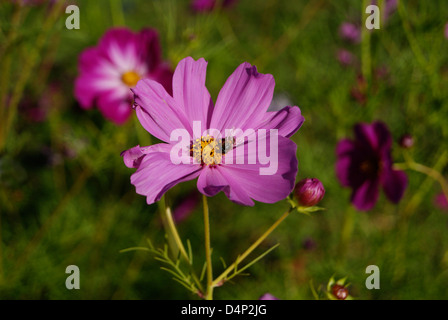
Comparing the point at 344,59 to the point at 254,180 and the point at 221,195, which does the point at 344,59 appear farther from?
the point at 254,180

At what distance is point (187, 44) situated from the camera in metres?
0.87

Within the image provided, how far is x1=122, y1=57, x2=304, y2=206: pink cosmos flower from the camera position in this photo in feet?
1.40

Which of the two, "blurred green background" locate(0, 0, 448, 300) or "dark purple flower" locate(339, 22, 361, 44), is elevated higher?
"dark purple flower" locate(339, 22, 361, 44)

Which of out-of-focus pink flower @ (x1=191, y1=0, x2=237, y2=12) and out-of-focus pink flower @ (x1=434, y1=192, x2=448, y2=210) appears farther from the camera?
out-of-focus pink flower @ (x1=191, y1=0, x2=237, y2=12)

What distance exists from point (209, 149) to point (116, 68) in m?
0.74

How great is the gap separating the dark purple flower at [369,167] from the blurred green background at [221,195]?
133mm

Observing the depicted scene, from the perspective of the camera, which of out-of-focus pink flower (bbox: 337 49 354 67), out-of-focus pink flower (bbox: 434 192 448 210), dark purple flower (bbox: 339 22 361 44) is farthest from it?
dark purple flower (bbox: 339 22 361 44)

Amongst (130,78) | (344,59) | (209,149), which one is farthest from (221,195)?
(209,149)

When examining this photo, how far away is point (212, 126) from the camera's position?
522mm

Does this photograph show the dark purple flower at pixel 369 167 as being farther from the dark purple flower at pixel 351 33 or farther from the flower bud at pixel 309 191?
the dark purple flower at pixel 351 33

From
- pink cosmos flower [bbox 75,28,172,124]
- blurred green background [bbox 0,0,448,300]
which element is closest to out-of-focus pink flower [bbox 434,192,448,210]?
blurred green background [bbox 0,0,448,300]

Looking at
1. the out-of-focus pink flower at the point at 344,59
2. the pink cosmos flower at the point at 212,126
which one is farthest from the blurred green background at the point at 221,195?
the pink cosmos flower at the point at 212,126

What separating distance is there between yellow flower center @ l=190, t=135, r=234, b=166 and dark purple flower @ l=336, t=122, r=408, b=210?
1.49 ft

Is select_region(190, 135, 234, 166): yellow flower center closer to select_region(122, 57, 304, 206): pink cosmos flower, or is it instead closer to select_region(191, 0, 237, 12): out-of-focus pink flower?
select_region(122, 57, 304, 206): pink cosmos flower
